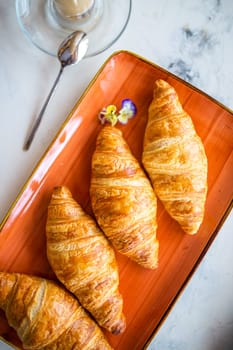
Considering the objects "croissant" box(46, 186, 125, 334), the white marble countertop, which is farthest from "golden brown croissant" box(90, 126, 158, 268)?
the white marble countertop

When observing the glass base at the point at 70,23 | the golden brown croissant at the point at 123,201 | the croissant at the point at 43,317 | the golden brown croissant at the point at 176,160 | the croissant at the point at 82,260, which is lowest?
the croissant at the point at 43,317

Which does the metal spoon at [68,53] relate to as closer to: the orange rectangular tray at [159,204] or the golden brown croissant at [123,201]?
the orange rectangular tray at [159,204]

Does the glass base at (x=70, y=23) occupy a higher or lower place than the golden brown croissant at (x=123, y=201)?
higher

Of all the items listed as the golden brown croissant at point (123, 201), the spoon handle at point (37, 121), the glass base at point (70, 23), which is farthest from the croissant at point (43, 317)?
the glass base at point (70, 23)

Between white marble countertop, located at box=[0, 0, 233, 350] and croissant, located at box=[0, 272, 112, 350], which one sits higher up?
white marble countertop, located at box=[0, 0, 233, 350]

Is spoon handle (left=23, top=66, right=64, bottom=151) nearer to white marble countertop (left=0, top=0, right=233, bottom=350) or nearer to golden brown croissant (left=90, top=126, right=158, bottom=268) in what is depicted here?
white marble countertop (left=0, top=0, right=233, bottom=350)

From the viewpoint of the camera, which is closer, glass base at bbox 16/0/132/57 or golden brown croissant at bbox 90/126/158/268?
golden brown croissant at bbox 90/126/158/268

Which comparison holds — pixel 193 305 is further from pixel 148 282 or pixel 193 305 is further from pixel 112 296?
pixel 112 296
